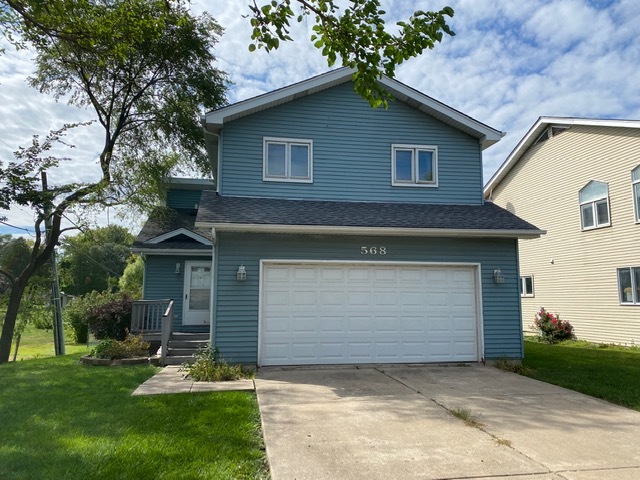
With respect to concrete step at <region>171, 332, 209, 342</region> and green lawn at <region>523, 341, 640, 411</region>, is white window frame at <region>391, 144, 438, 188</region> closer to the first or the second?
green lawn at <region>523, 341, 640, 411</region>

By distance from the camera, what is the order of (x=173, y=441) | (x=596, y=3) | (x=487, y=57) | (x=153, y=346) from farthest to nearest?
1. (x=153, y=346)
2. (x=487, y=57)
3. (x=596, y=3)
4. (x=173, y=441)

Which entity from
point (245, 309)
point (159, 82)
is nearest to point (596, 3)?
point (245, 309)

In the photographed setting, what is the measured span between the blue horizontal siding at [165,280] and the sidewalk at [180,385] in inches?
191

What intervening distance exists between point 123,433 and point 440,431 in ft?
11.9

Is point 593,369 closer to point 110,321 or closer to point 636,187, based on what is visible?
point 636,187

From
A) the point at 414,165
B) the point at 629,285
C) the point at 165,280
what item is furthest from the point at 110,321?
the point at 629,285

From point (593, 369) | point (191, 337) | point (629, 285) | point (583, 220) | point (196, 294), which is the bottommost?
point (593, 369)

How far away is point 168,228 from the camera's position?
544 inches

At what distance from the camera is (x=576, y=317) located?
15.8 meters

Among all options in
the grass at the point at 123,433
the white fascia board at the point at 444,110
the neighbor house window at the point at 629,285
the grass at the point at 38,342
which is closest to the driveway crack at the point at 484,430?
the grass at the point at 123,433

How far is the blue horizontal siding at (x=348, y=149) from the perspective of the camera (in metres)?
10.2

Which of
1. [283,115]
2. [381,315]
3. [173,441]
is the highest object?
[283,115]

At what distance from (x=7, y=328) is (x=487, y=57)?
50.0ft

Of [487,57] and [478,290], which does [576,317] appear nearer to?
[478,290]
